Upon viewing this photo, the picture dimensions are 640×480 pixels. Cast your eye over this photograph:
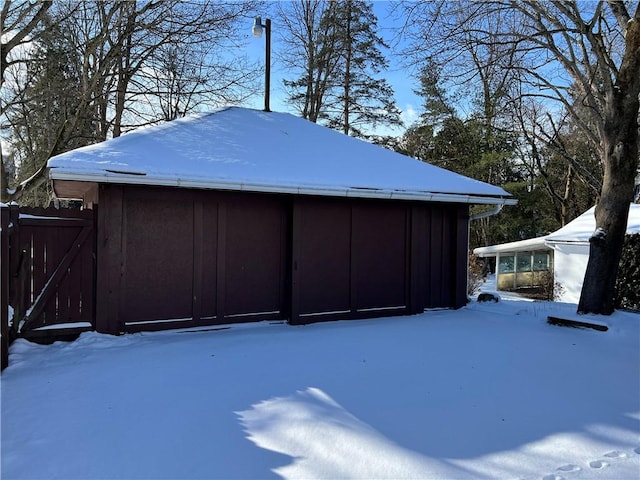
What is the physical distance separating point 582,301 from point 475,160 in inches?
663

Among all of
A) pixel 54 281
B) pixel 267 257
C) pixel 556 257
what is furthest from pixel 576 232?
pixel 54 281

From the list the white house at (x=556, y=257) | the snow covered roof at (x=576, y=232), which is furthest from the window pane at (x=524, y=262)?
the snow covered roof at (x=576, y=232)

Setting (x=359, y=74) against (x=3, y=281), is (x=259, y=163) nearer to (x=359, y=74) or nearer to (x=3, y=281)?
(x=3, y=281)

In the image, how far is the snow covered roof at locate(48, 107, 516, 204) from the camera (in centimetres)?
555

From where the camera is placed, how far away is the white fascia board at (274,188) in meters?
5.25

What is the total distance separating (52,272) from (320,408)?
3874mm

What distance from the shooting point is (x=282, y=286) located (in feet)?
23.0

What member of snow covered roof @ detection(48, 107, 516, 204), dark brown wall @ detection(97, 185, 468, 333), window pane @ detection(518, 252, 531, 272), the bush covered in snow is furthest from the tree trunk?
window pane @ detection(518, 252, 531, 272)

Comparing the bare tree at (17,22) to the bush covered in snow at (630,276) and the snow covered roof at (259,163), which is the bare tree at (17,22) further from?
the bush covered in snow at (630,276)

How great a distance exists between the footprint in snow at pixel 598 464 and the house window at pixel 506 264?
18.6 m

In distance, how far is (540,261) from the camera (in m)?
19.3

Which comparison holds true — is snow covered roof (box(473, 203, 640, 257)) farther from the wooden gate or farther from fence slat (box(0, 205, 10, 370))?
fence slat (box(0, 205, 10, 370))

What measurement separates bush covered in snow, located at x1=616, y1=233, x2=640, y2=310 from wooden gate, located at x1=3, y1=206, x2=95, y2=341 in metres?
11.2

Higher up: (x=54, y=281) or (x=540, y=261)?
(x=54, y=281)
